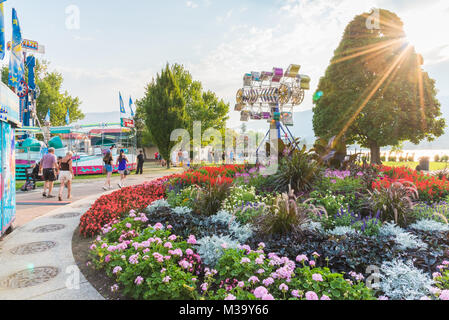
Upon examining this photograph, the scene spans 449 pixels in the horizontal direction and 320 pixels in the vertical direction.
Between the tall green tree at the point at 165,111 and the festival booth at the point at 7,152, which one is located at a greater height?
the tall green tree at the point at 165,111

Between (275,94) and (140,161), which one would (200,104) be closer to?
(140,161)

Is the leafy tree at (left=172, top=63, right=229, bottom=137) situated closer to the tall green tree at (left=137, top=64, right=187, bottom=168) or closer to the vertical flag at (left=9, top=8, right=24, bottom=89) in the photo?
the tall green tree at (left=137, top=64, right=187, bottom=168)

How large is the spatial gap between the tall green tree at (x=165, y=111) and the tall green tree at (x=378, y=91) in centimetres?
1341

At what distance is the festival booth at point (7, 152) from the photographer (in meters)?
4.56

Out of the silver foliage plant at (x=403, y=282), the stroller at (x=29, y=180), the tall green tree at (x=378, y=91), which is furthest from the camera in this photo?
the tall green tree at (x=378, y=91)

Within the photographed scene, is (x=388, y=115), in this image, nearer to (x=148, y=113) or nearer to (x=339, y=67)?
(x=339, y=67)

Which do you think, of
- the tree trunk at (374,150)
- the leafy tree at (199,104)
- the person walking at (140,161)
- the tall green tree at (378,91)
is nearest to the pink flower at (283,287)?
the tall green tree at (378,91)

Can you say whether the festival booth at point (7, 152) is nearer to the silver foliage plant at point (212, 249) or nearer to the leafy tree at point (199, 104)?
the silver foliage plant at point (212, 249)

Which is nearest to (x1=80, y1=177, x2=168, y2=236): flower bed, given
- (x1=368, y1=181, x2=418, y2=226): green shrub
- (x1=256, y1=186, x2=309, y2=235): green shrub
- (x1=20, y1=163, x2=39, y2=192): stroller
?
(x1=256, y1=186, x2=309, y2=235): green shrub

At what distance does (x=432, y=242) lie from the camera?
3.39 meters

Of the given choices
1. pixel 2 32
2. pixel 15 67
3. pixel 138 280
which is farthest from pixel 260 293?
pixel 15 67

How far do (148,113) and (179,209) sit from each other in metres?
21.2

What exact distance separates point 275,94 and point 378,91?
9.80 metres
